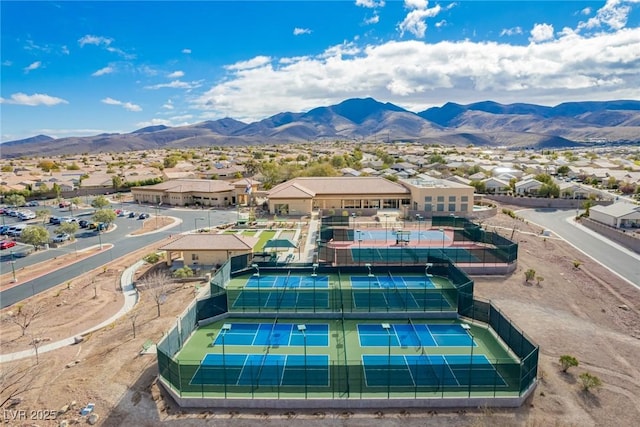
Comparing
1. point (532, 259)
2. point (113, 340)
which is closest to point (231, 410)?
point (113, 340)

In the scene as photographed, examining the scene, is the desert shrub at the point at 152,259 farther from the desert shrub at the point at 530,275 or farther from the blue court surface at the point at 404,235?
the desert shrub at the point at 530,275

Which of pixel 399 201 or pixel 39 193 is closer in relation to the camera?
pixel 399 201

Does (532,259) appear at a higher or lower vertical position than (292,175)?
lower

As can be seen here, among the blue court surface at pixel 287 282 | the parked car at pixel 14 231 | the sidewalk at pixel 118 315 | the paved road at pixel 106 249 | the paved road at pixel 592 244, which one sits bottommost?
the paved road at pixel 592 244

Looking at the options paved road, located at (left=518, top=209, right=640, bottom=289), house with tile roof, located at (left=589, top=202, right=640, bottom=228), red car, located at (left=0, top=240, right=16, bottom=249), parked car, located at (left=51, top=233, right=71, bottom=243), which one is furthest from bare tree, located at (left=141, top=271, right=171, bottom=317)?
house with tile roof, located at (left=589, top=202, right=640, bottom=228)

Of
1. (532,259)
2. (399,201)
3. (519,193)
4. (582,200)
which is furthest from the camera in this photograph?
(519,193)

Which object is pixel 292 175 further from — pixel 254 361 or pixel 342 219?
pixel 254 361

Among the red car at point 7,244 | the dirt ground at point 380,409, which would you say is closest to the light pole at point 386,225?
the dirt ground at point 380,409
